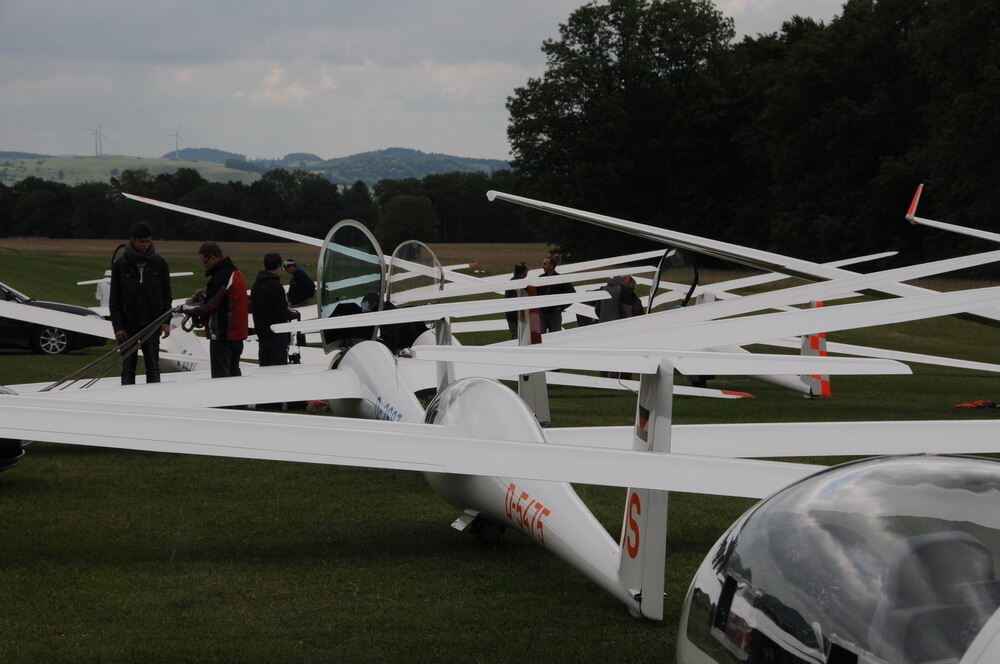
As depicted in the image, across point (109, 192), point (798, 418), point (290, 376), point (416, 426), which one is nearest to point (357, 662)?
point (416, 426)

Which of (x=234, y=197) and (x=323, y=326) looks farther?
(x=234, y=197)

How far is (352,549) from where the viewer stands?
6758 millimetres

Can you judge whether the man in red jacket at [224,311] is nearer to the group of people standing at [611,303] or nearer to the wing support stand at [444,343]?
the wing support stand at [444,343]

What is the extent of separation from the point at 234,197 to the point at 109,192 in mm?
14986

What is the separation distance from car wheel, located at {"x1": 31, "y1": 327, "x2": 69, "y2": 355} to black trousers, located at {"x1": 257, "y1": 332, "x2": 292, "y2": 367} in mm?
10099

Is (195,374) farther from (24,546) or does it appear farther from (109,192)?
(109,192)

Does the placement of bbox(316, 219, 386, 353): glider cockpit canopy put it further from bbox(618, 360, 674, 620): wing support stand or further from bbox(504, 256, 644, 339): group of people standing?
bbox(618, 360, 674, 620): wing support stand

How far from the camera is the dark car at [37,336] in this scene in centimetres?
Answer: 2070

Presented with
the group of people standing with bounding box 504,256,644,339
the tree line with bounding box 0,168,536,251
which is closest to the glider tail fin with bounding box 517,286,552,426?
the group of people standing with bounding box 504,256,644,339

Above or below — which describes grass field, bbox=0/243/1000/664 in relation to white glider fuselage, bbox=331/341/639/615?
below

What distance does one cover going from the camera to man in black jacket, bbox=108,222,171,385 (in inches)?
416

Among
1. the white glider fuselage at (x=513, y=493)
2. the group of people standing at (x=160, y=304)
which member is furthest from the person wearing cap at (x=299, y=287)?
the white glider fuselage at (x=513, y=493)

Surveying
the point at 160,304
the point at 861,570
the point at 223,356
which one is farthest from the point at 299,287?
the point at 861,570

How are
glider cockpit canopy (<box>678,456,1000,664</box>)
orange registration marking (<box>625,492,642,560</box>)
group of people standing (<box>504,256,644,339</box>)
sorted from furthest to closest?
group of people standing (<box>504,256,644,339</box>)
orange registration marking (<box>625,492,642,560</box>)
glider cockpit canopy (<box>678,456,1000,664</box>)
